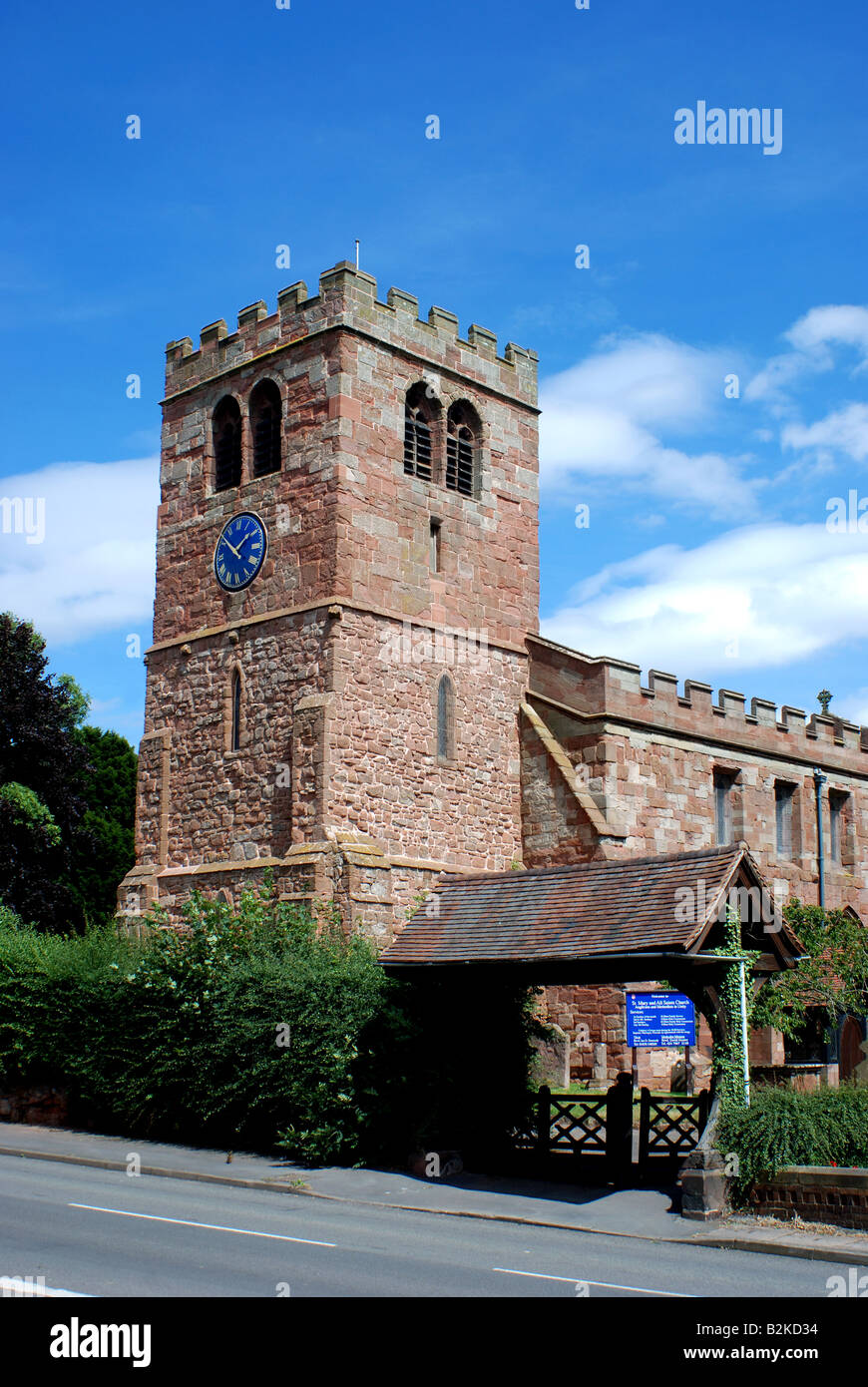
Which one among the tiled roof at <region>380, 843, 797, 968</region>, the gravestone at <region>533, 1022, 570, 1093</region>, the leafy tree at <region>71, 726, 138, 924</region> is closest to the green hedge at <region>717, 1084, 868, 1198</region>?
the tiled roof at <region>380, 843, 797, 968</region>

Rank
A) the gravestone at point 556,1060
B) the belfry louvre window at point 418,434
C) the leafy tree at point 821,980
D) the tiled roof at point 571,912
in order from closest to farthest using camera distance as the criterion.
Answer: the tiled roof at point 571,912, the gravestone at point 556,1060, the leafy tree at point 821,980, the belfry louvre window at point 418,434

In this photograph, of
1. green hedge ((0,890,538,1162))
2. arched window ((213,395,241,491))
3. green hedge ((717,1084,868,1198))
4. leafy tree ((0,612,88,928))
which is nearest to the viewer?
green hedge ((717,1084,868,1198))

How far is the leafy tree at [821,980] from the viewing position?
24.3 meters

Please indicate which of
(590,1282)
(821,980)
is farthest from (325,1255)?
(821,980)

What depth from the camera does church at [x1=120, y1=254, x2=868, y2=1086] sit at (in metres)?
23.9

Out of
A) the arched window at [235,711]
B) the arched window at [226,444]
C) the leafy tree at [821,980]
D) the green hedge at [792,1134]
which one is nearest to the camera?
the green hedge at [792,1134]

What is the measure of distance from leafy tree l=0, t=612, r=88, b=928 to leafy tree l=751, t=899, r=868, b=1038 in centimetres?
1879

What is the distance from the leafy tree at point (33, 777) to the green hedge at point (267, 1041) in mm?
12403

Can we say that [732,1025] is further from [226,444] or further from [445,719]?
[226,444]

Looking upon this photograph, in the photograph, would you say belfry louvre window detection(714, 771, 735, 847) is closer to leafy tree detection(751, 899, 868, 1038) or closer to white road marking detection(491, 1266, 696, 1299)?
leafy tree detection(751, 899, 868, 1038)

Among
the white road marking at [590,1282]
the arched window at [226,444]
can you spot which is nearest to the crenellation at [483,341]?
the arched window at [226,444]

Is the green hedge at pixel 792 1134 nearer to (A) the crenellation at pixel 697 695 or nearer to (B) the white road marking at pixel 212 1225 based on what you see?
(B) the white road marking at pixel 212 1225
